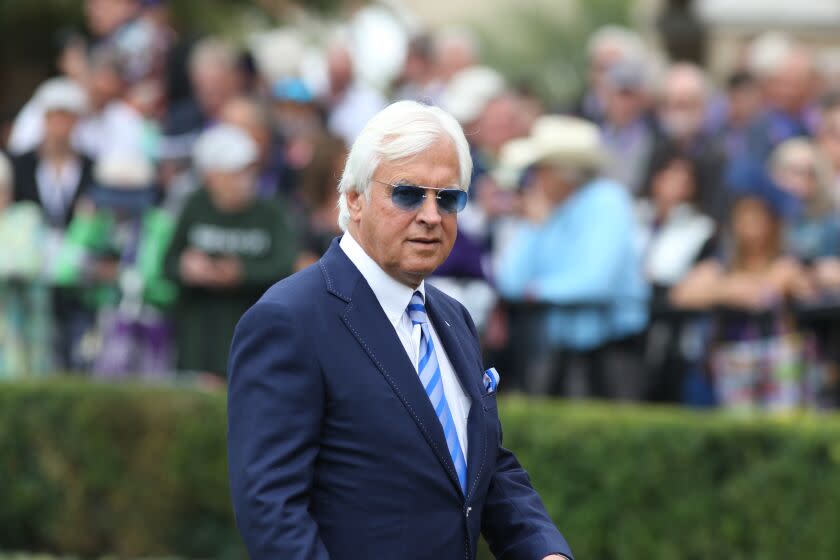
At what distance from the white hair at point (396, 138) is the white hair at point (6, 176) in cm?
633

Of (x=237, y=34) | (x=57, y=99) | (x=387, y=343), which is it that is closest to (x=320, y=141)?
(x=57, y=99)

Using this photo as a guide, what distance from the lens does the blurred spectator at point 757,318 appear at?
752 centimetres

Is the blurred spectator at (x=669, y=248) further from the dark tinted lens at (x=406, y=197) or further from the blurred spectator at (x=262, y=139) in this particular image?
the dark tinted lens at (x=406, y=197)

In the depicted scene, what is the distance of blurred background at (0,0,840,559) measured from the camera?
24.5 feet

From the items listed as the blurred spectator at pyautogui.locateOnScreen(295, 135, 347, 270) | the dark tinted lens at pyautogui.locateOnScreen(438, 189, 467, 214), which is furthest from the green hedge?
the dark tinted lens at pyautogui.locateOnScreen(438, 189, 467, 214)

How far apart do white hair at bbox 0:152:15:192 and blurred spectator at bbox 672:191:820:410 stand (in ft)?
13.8

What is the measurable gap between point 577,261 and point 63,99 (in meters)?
3.96

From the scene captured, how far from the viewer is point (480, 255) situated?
25.3ft

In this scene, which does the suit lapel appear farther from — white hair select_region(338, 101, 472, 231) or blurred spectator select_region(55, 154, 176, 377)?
blurred spectator select_region(55, 154, 176, 377)

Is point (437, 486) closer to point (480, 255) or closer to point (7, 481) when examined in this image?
point (480, 255)

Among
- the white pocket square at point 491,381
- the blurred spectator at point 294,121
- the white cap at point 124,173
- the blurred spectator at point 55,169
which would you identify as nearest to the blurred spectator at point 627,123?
the blurred spectator at point 294,121

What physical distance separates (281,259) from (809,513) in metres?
3.09

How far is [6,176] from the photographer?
30.9 feet

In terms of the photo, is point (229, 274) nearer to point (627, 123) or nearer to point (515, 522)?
point (627, 123)
